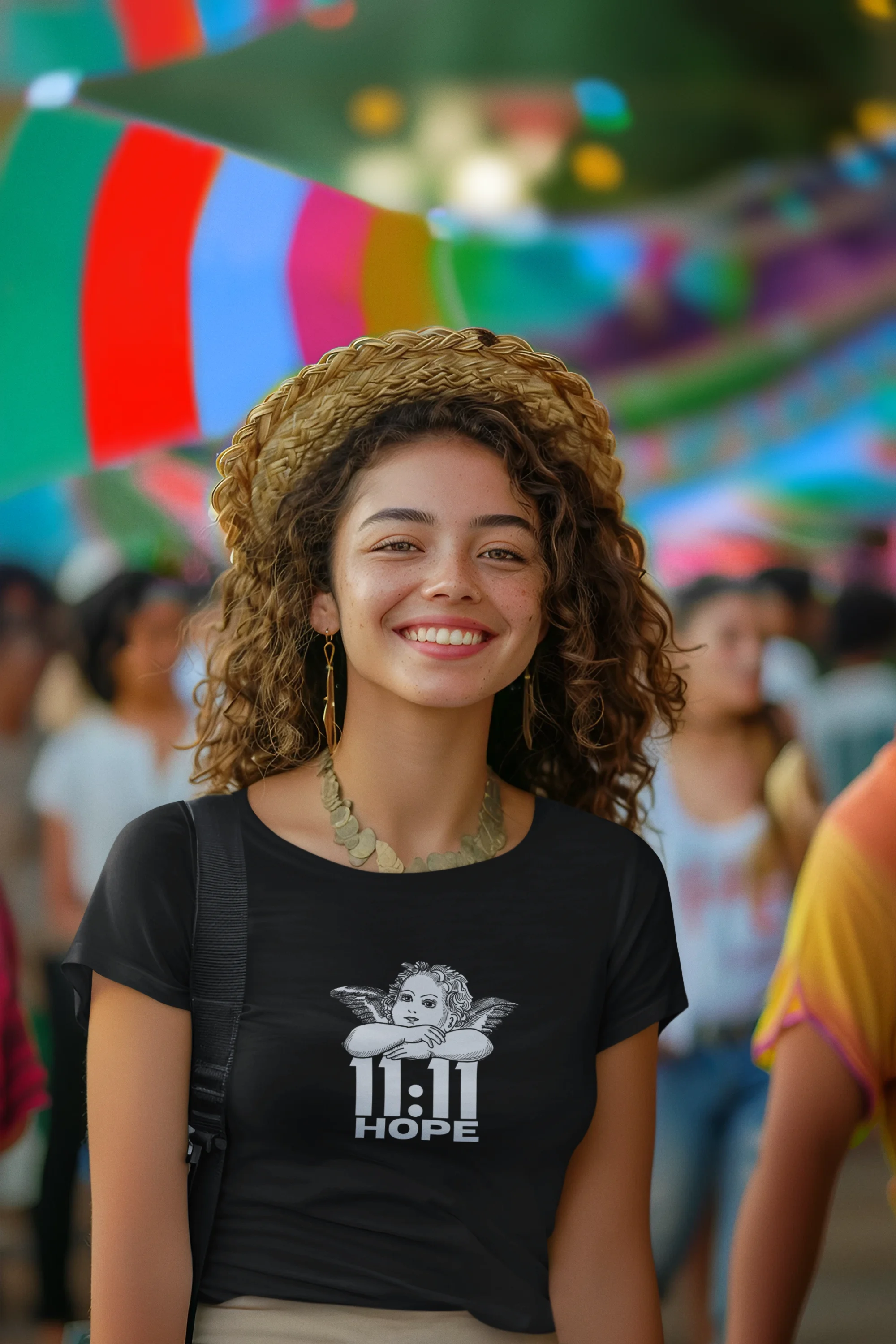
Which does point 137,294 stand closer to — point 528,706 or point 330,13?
point 330,13

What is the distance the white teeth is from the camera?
1.14m

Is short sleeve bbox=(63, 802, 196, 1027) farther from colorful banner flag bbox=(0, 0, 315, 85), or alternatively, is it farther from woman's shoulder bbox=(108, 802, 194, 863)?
colorful banner flag bbox=(0, 0, 315, 85)

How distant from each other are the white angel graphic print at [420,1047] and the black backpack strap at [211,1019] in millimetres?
85

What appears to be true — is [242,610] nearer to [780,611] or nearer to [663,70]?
[780,611]

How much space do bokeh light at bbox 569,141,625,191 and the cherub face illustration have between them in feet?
9.21

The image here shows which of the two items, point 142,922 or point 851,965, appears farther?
point 851,965

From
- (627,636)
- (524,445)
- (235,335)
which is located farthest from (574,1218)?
(235,335)

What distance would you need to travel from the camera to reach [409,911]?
1.12 m

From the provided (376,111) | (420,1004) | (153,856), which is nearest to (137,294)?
(376,111)

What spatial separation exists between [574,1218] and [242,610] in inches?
24.4

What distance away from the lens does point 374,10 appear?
325 centimetres

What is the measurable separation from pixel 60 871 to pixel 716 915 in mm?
1299

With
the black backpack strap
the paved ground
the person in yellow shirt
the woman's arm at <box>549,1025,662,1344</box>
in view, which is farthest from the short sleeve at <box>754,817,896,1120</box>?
the paved ground

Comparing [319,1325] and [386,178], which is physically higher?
[386,178]
